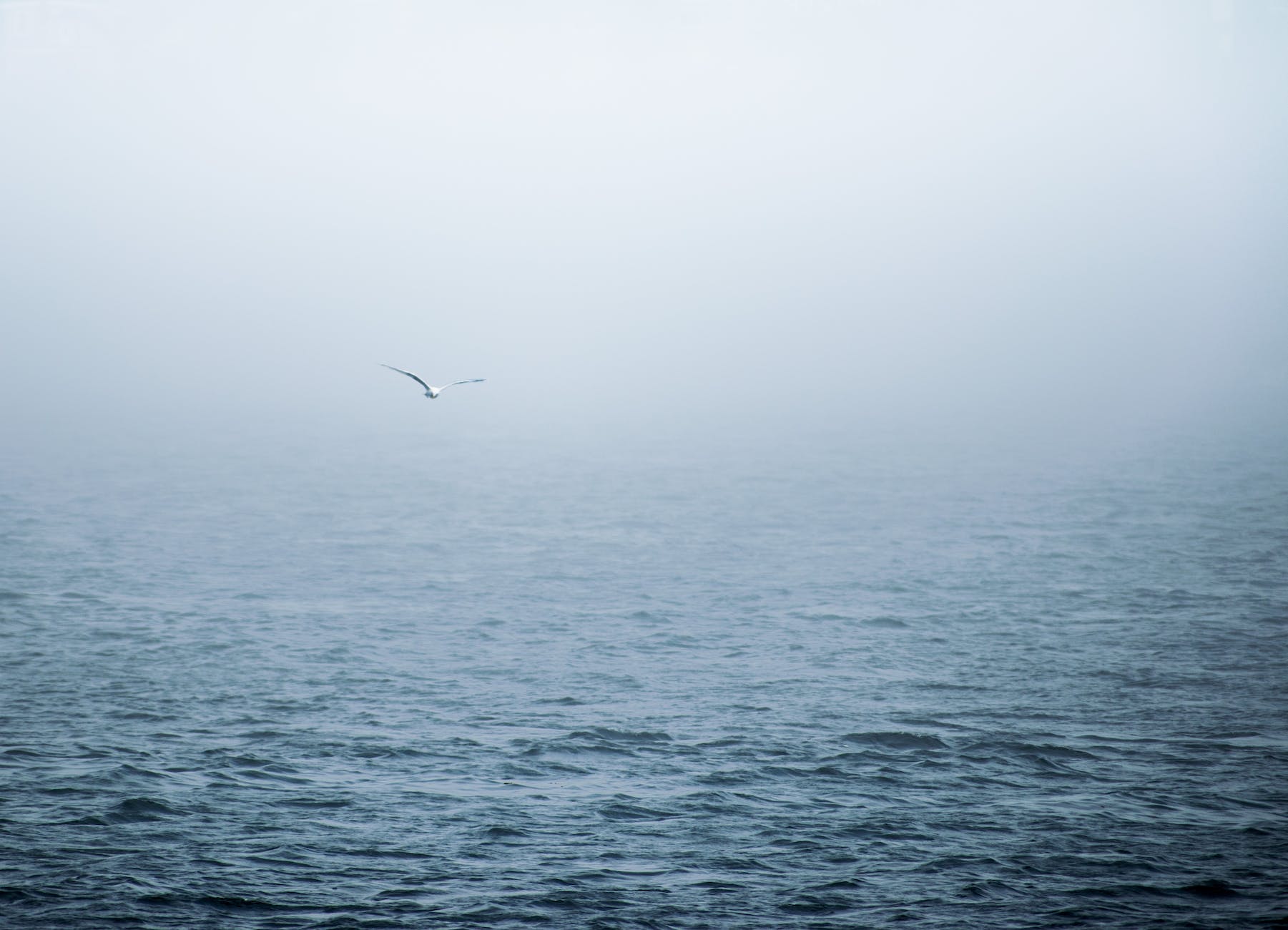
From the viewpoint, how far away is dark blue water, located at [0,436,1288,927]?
104 ft

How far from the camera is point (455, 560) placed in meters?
76.6

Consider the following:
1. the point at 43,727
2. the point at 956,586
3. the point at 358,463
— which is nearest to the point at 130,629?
the point at 43,727

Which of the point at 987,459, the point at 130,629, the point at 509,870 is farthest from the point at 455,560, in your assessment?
the point at 987,459

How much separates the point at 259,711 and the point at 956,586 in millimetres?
36297

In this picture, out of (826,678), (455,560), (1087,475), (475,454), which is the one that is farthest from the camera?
(475,454)

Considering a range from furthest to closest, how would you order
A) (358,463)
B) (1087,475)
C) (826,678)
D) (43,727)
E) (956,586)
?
(358,463), (1087,475), (956,586), (826,678), (43,727)

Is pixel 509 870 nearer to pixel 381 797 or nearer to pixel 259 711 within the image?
pixel 381 797

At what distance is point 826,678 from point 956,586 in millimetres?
20214

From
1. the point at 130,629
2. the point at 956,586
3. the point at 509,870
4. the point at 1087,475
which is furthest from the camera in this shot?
the point at 1087,475

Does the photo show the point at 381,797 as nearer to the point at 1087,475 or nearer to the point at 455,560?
the point at 455,560

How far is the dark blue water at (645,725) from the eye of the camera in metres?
31.7

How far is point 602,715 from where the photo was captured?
44.7 meters

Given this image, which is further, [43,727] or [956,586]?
[956,586]

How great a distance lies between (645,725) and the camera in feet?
143
